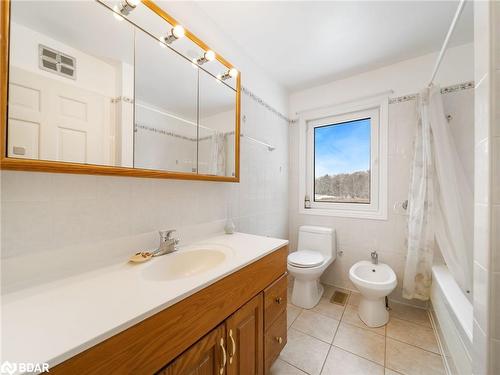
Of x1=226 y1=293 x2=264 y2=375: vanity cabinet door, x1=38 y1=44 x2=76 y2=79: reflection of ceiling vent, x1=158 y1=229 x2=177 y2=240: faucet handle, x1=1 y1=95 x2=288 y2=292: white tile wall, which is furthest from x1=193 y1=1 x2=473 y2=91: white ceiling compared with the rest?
x1=226 y1=293 x2=264 y2=375: vanity cabinet door

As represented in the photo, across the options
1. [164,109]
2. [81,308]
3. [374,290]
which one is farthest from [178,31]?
[374,290]

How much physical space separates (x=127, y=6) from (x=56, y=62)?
0.43m

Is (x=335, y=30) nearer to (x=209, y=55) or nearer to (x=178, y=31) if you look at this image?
(x=209, y=55)

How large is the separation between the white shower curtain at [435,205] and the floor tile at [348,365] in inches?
30.0

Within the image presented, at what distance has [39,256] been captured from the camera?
698 mm

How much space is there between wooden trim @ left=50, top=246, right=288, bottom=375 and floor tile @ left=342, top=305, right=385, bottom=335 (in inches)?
49.9

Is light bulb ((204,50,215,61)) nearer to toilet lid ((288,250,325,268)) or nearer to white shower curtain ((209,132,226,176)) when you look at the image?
white shower curtain ((209,132,226,176))

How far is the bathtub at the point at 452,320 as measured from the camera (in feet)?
3.14

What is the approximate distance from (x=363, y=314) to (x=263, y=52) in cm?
243

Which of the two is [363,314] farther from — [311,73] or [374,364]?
[311,73]

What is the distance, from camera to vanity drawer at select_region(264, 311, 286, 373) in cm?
108

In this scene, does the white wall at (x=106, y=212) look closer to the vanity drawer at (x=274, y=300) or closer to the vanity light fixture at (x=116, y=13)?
the vanity light fixture at (x=116, y=13)

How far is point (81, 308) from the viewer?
55 cm

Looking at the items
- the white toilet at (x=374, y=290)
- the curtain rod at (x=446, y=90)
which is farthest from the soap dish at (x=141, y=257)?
the curtain rod at (x=446, y=90)
